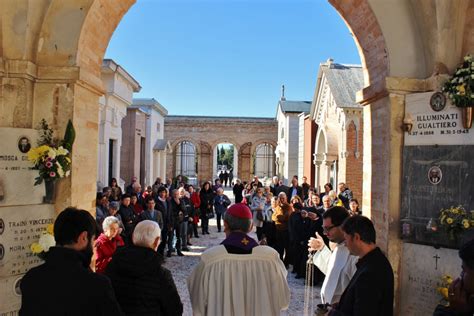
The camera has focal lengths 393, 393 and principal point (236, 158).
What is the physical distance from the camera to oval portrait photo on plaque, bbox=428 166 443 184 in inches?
187

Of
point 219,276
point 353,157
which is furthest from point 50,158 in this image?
point 353,157

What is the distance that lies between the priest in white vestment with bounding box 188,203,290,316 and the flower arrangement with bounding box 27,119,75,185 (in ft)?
7.54

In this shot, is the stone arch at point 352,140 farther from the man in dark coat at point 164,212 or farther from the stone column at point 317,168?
the man in dark coat at point 164,212

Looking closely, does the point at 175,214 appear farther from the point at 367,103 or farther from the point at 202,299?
the point at 202,299

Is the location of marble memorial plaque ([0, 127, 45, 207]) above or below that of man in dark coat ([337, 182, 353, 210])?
above

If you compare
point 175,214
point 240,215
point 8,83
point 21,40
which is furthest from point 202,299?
point 175,214

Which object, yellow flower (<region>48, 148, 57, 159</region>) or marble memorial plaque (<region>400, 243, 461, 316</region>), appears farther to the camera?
marble memorial plaque (<region>400, 243, 461, 316</region>)

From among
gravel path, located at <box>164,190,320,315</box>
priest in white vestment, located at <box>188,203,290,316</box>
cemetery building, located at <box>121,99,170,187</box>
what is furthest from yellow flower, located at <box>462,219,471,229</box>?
cemetery building, located at <box>121,99,170,187</box>

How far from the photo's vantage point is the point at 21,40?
15.5 ft

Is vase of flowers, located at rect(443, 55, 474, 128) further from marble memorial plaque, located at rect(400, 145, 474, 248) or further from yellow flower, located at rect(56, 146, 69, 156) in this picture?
yellow flower, located at rect(56, 146, 69, 156)

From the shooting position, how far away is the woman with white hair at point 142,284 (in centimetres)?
286

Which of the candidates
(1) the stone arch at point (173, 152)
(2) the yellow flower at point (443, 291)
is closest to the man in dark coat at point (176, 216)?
(2) the yellow flower at point (443, 291)

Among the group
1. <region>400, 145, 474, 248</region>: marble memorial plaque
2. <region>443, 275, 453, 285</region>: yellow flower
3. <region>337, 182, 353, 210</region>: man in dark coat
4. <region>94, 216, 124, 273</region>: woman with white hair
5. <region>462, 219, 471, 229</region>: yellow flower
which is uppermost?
<region>400, 145, 474, 248</region>: marble memorial plaque

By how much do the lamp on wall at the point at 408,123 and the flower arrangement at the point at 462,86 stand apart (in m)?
0.50
